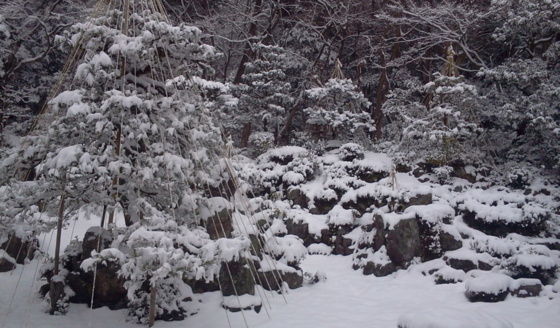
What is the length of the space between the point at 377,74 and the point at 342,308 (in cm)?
914

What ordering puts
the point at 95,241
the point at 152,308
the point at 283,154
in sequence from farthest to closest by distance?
the point at 283,154 < the point at 95,241 < the point at 152,308

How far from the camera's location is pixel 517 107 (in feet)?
26.1

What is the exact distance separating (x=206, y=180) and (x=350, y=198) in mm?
4697

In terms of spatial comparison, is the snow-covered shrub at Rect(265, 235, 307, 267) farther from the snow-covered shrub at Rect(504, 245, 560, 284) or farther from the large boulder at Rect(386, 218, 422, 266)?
the snow-covered shrub at Rect(504, 245, 560, 284)

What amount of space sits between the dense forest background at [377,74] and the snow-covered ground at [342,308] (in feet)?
10.6

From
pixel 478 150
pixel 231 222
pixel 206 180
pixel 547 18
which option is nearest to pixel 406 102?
pixel 478 150

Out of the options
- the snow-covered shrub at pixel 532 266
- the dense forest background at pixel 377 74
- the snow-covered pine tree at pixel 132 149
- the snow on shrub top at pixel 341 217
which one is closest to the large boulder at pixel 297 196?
the snow on shrub top at pixel 341 217

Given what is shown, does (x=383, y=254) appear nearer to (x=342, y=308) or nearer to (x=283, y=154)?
(x=342, y=308)

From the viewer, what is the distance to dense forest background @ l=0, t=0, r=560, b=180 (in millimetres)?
7898

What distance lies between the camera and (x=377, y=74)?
40.8ft

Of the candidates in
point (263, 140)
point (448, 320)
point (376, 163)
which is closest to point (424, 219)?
point (376, 163)

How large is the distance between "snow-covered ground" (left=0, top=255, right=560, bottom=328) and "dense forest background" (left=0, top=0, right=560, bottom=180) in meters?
3.24

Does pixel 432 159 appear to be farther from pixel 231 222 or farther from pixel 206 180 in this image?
pixel 206 180

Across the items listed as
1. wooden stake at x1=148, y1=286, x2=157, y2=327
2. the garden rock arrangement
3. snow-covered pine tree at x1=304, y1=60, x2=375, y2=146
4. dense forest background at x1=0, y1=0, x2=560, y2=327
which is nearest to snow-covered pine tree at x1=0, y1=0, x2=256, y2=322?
dense forest background at x1=0, y1=0, x2=560, y2=327
